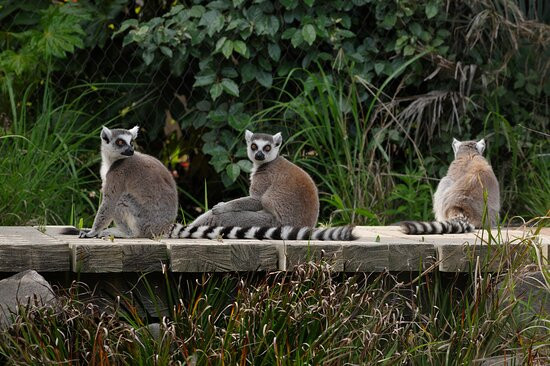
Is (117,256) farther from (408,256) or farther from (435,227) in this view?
(435,227)

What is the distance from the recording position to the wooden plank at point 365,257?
4.33 m

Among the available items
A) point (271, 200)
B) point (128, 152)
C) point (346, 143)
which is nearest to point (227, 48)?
point (346, 143)

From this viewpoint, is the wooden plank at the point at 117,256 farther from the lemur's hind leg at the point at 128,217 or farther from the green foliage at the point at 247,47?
the green foliage at the point at 247,47

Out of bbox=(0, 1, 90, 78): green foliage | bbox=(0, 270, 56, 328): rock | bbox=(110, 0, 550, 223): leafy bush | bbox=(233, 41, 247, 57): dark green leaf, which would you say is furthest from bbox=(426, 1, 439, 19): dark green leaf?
bbox=(0, 270, 56, 328): rock

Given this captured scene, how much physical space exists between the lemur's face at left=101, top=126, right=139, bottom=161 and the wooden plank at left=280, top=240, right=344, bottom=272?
1205 millimetres

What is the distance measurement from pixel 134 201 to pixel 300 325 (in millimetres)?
1383

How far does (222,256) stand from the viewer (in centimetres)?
421

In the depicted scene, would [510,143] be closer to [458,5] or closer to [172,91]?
[458,5]

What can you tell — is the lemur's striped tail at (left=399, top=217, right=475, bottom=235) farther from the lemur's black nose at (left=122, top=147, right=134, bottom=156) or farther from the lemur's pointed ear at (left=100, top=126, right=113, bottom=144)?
the lemur's pointed ear at (left=100, top=126, right=113, bottom=144)

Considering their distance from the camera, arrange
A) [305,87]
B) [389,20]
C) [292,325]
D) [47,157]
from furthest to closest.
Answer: [389,20]
[305,87]
[47,157]
[292,325]

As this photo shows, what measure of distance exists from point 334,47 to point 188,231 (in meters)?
2.97

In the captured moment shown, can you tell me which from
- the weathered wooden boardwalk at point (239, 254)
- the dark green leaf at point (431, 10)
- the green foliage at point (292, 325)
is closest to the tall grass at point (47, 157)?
the weathered wooden boardwalk at point (239, 254)

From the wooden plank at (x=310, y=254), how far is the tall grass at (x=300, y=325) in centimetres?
8

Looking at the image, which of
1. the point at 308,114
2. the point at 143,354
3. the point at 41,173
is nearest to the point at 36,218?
the point at 41,173
